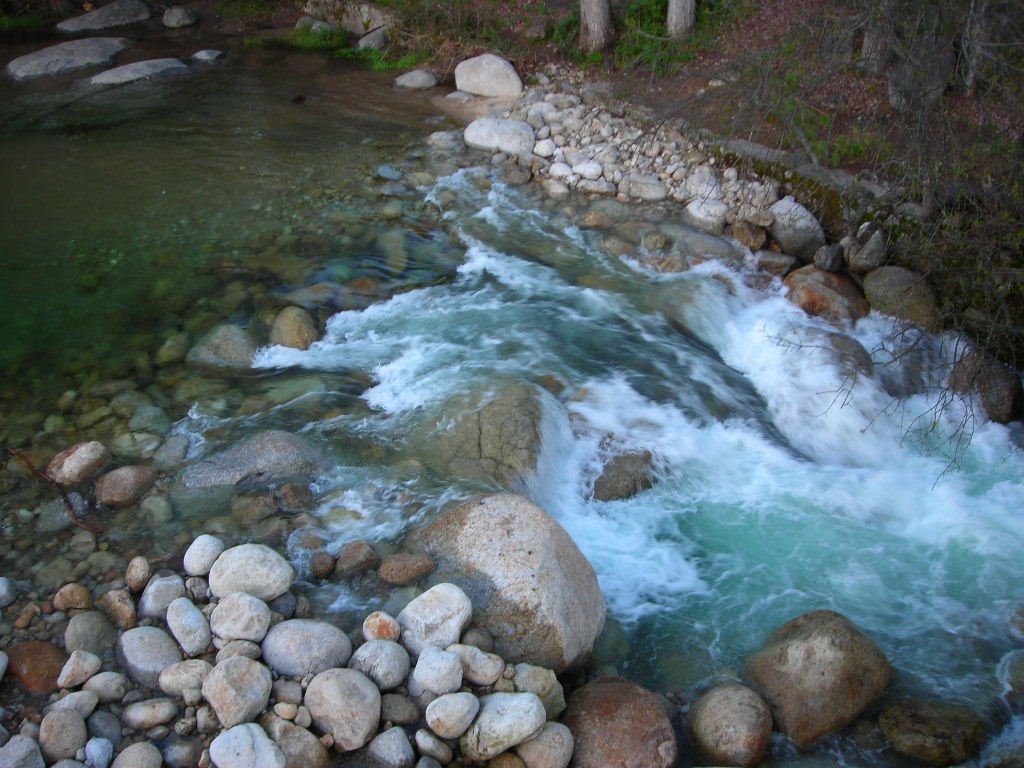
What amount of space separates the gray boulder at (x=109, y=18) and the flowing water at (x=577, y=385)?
5.87m

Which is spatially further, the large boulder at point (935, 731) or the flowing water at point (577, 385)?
the flowing water at point (577, 385)

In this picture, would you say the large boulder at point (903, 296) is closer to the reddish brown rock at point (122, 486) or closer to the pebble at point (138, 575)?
the reddish brown rock at point (122, 486)

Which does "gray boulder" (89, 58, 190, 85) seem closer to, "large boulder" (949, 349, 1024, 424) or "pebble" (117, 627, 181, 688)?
"pebble" (117, 627, 181, 688)

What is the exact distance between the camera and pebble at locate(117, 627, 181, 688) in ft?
13.3

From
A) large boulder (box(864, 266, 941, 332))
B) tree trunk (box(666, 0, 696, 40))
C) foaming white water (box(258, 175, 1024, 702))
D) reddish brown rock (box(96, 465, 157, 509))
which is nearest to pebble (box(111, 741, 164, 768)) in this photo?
foaming white water (box(258, 175, 1024, 702))

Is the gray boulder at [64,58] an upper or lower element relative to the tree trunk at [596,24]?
lower

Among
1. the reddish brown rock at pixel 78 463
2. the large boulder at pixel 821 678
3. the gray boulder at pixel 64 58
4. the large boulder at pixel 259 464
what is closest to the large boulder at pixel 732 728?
the large boulder at pixel 821 678

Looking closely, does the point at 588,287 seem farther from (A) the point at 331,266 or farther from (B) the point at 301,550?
(B) the point at 301,550

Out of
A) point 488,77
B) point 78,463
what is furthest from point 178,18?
point 78,463

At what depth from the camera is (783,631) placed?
4641mm

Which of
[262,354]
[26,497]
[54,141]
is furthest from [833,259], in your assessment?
[54,141]

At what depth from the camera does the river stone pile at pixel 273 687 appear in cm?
371

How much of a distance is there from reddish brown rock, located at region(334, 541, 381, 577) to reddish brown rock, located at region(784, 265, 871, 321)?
190 inches

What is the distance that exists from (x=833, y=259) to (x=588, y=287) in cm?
231
